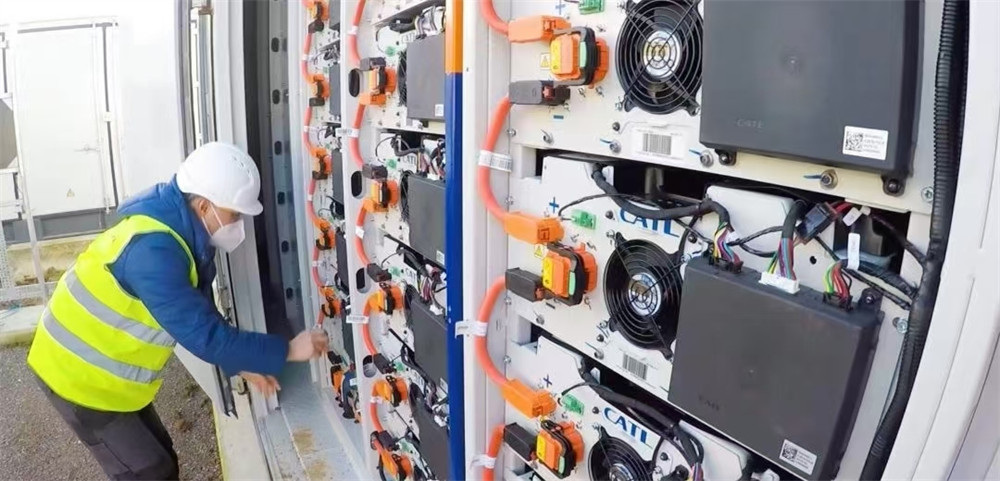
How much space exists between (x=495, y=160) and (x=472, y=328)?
480mm

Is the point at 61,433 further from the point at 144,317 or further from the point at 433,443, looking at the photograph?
the point at 433,443

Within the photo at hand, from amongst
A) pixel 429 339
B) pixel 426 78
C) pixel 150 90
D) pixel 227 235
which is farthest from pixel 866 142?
pixel 150 90

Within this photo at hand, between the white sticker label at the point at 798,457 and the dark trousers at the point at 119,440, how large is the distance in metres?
2.56

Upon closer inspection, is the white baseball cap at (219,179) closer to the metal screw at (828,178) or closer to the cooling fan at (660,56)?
the cooling fan at (660,56)

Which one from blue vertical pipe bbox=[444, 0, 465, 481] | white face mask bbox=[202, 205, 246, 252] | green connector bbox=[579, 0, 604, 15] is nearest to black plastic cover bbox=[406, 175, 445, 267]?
blue vertical pipe bbox=[444, 0, 465, 481]

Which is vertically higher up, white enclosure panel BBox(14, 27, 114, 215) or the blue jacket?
white enclosure panel BBox(14, 27, 114, 215)

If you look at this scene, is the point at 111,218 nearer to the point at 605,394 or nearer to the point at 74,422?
the point at 74,422

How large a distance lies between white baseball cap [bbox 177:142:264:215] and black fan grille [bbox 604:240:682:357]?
5.61ft

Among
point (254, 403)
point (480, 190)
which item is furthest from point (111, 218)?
point (480, 190)

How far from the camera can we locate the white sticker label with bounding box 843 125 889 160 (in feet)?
2.41

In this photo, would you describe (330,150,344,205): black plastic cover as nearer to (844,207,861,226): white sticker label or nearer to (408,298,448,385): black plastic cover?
(408,298,448,385): black plastic cover

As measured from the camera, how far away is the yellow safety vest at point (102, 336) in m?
2.18

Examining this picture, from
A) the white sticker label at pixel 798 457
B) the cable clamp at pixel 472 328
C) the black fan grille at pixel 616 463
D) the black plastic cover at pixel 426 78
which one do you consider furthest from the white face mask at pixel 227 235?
the white sticker label at pixel 798 457

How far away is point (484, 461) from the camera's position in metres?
1.78
